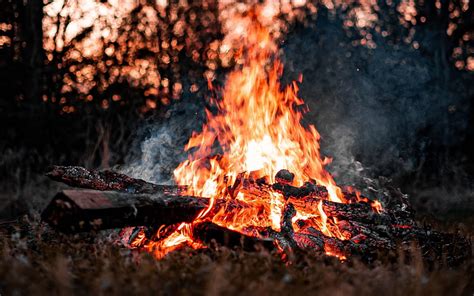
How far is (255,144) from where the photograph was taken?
601 cm

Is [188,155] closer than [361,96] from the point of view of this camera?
Yes

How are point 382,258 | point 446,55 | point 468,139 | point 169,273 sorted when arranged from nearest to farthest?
point 169,273
point 382,258
point 468,139
point 446,55

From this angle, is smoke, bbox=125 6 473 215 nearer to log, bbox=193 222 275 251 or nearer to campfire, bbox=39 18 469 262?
campfire, bbox=39 18 469 262

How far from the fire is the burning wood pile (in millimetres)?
145

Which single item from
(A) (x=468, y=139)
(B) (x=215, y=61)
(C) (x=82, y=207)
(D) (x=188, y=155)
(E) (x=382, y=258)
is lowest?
(E) (x=382, y=258)

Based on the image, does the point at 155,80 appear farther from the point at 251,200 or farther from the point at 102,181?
the point at 251,200

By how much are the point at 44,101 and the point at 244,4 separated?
216 inches

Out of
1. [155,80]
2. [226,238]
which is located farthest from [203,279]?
[155,80]

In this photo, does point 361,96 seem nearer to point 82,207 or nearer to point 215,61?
point 215,61

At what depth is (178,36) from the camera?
11758 mm

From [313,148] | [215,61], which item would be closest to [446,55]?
[215,61]

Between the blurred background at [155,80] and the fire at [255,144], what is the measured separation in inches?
122

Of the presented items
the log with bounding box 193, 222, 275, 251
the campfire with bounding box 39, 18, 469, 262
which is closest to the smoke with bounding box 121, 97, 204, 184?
the campfire with bounding box 39, 18, 469, 262

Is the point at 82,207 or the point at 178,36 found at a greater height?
the point at 178,36
